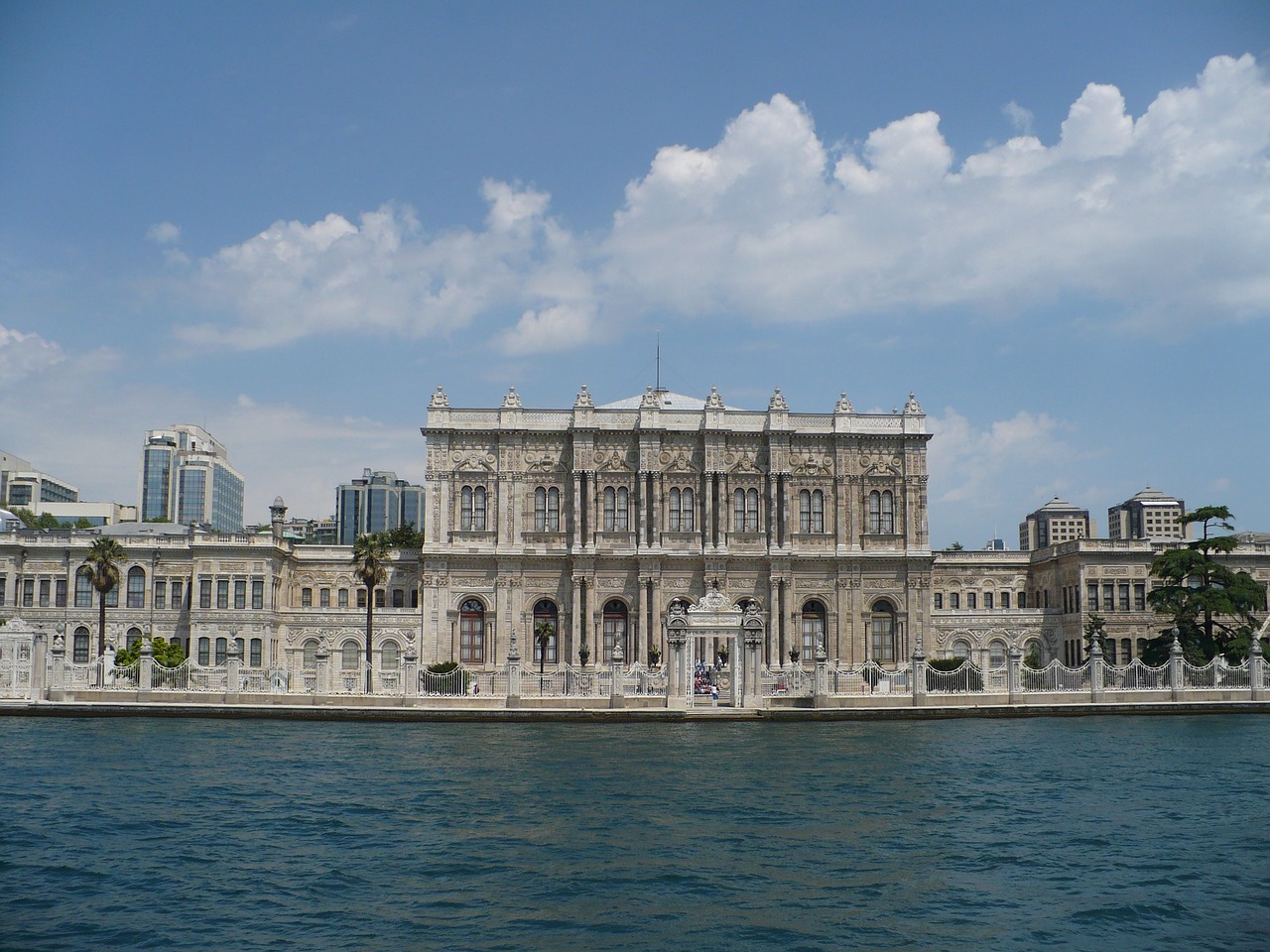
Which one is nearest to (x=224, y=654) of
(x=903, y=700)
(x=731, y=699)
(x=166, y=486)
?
(x=731, y=699)

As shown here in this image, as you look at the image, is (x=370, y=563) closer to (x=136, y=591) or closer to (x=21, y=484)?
(x=136, y=591)

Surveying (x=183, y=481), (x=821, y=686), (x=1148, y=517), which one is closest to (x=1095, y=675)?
(x=821, y=686)

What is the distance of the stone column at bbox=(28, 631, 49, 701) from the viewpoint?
39469mm

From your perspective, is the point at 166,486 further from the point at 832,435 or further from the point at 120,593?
the point at 832,435

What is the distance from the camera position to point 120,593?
56688 millimetres

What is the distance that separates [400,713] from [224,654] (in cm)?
2121

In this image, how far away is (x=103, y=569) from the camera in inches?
2055

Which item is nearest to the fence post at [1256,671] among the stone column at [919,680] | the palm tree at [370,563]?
the stone column at [919,680]

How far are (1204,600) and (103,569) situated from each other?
45.7 m

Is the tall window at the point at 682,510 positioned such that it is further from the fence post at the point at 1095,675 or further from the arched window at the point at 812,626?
the fence post at the point at 1095,675

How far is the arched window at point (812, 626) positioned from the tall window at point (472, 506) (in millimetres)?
15895

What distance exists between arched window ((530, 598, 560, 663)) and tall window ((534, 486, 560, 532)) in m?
3.56

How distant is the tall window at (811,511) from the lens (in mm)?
57906

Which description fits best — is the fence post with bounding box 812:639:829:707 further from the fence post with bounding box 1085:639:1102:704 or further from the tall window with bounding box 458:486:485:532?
the tall window with bounding box 458:486:485:532
